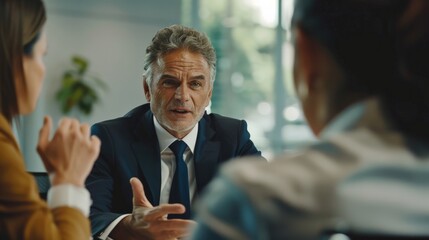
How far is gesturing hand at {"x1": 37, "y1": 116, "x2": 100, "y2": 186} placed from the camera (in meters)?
1.33

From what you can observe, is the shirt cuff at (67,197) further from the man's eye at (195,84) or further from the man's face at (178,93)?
the man's eye at (195,84)

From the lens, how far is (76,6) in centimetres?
866

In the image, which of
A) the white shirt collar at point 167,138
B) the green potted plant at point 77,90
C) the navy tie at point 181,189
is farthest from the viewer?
the green potted plant at point 77,90

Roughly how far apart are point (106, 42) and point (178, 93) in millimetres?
6399

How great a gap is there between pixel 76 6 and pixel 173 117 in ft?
20.9

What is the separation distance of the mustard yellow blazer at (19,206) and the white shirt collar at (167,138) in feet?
4.56

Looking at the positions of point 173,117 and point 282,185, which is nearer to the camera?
point 282,185

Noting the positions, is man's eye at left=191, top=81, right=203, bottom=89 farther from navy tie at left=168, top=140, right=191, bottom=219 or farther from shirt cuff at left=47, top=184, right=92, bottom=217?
shirt cuff at left=47, top=184, right=92, bottom=217

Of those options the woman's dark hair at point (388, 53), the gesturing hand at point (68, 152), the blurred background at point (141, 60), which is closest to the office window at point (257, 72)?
the blurred background at point (141, 60)

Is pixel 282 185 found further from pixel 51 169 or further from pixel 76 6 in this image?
pixel 76 6

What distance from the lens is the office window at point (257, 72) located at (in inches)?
393

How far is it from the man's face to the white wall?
19.8 feet

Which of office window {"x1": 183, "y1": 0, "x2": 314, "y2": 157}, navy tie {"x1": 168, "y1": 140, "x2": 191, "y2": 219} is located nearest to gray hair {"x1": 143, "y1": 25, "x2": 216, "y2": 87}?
navy tie {"x1": 168, "y1": 140, "x2": 191, "y2": 219}

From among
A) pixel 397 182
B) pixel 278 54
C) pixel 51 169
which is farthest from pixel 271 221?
pixel 278 54
